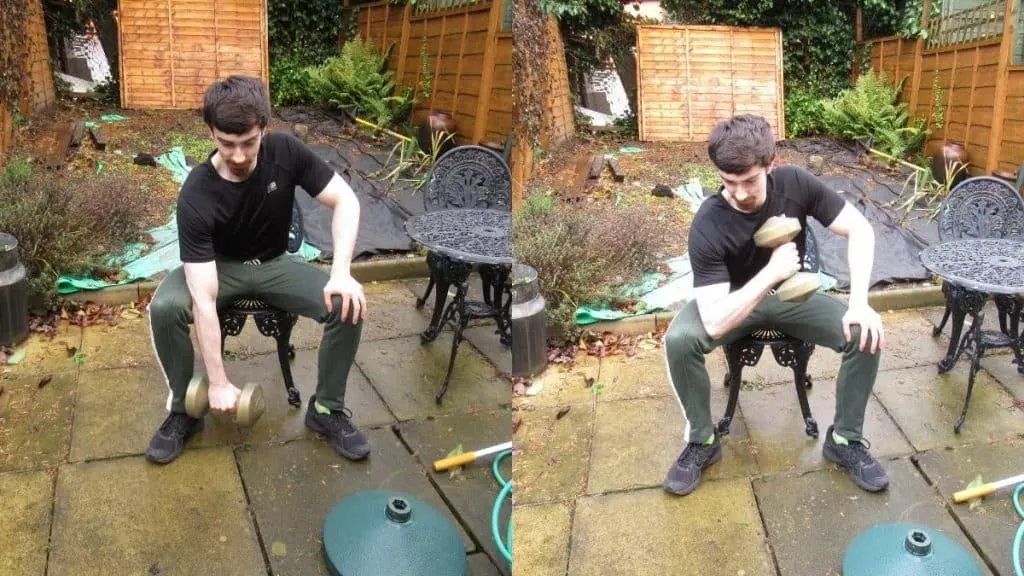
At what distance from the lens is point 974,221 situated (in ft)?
6.22

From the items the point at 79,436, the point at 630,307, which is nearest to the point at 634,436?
the point at 630,307

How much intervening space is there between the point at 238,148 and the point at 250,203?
0.28 m

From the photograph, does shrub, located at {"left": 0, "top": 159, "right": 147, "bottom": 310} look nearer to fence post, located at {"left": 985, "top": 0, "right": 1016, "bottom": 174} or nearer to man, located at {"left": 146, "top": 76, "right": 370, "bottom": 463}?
man, located at {"left": 146, "top": 76, "right": 370, "bottom": 463}

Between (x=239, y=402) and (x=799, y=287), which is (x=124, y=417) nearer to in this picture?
(x=239, y=402)

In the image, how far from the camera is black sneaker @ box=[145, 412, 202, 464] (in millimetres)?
1571

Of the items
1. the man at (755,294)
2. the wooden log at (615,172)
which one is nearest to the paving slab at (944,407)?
the man at (755,294)

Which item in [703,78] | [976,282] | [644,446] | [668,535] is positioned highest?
[703,78]

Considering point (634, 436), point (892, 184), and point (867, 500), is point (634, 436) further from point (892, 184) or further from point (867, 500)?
point (892, 184)

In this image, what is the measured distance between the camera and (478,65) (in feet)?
5.63

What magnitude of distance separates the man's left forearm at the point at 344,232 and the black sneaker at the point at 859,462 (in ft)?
4.21

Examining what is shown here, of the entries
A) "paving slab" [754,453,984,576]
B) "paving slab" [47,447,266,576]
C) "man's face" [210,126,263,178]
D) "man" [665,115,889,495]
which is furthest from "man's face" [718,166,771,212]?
"paving slab" [47,447,266,576]

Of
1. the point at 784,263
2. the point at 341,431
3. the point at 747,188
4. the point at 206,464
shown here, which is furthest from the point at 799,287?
the point at 206,464

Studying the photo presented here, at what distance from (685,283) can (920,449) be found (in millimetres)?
697

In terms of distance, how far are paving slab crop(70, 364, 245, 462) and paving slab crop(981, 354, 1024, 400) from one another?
1.91 metres
